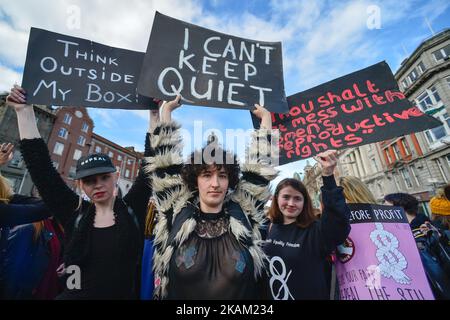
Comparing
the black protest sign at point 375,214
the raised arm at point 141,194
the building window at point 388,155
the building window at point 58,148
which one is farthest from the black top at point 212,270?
the building window at point 58,148

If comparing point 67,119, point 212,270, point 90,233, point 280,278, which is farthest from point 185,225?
point 67,119

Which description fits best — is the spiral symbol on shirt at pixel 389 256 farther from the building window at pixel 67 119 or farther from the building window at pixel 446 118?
the building window at pixel 67 119

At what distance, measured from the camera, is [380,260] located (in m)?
1.71

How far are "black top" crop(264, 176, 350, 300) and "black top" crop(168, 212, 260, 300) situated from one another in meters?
0.38

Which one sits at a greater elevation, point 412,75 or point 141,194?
point 412,75

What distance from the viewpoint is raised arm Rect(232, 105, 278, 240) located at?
1641 millimetres

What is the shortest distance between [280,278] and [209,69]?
2.14m

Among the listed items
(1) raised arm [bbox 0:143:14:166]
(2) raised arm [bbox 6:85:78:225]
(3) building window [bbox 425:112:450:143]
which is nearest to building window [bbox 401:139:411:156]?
(3) building window [bbox 425:112:450:143]

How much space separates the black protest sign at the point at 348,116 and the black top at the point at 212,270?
47.8 inches

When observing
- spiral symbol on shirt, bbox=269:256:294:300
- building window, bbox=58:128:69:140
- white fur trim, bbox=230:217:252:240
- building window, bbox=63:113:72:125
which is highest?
building window, bbox=63:113:72:125

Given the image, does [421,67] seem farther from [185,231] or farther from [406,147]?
[185,231]

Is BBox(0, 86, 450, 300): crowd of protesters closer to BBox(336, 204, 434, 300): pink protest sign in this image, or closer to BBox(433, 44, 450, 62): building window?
BBox(336, 204, 434, 300): pink protest sign

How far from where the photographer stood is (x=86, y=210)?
1.70m
